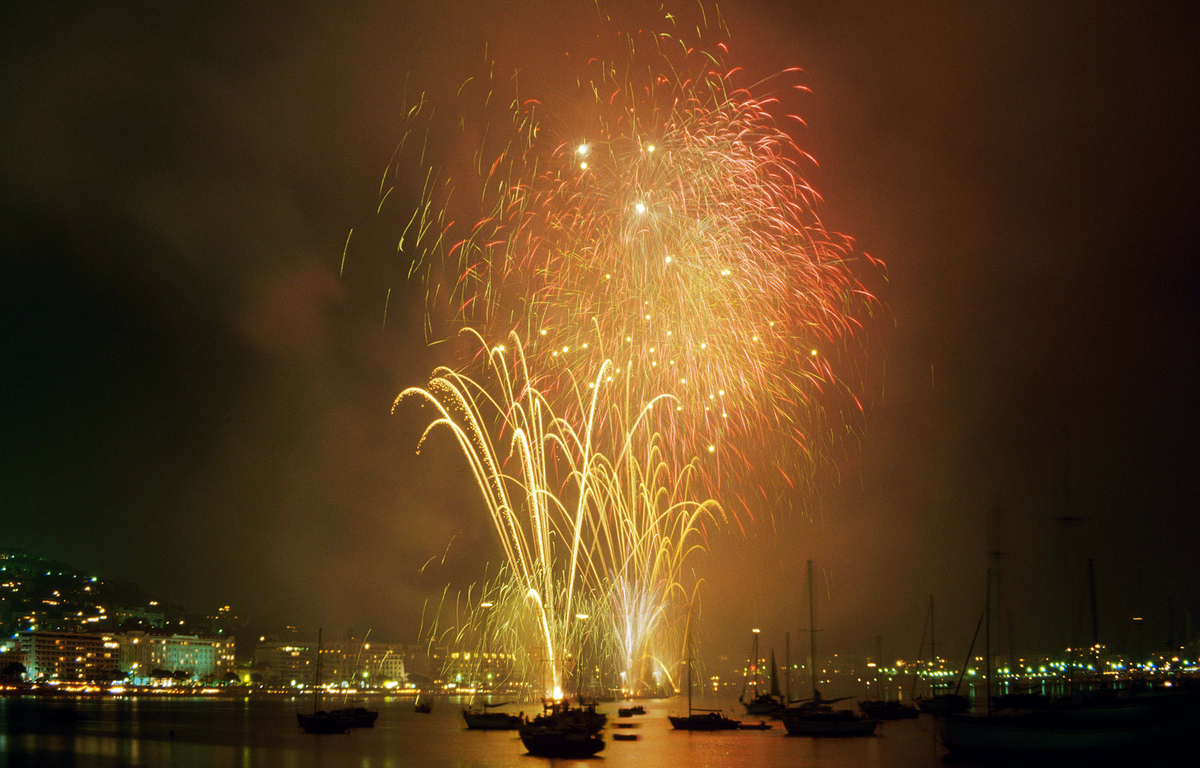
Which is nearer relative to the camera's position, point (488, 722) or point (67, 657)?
point (488, 722)

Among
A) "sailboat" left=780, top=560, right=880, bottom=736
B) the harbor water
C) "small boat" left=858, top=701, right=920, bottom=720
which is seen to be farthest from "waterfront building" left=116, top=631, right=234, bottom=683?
"sailboat" left=780, top=560, right=880, bottom=736

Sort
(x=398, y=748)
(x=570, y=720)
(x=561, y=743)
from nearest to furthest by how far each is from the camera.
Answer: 1. (x=561, y=743)
2. (x=570, y=720)
3. (x=398, y=748)

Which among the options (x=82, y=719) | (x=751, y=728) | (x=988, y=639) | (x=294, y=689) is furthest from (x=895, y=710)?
(x=294, y=689)

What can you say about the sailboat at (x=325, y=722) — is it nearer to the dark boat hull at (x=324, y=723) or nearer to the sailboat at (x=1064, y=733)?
the dark boat hull at (x=324, y=723)

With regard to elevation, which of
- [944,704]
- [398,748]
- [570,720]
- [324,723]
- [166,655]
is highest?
[570,720]

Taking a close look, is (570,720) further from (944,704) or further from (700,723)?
(944,704)

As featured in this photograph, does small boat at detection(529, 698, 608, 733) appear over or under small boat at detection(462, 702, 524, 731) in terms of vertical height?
over

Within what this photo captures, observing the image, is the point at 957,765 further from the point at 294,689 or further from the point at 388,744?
the point at 294,689

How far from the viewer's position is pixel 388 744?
173 feet

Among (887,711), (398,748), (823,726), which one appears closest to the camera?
(398,748)

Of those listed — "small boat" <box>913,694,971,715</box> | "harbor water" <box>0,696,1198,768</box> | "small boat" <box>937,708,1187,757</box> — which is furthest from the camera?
"small boat" <box>913,694,971,715</box>

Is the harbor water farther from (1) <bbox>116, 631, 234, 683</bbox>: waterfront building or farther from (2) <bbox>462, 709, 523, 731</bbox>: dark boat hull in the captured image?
(1) <bbox>116, 631, 234, 683</bbox>: waterfront building

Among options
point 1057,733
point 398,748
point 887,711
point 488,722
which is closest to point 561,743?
point 398,748

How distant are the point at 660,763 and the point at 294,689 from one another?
6264 inches
